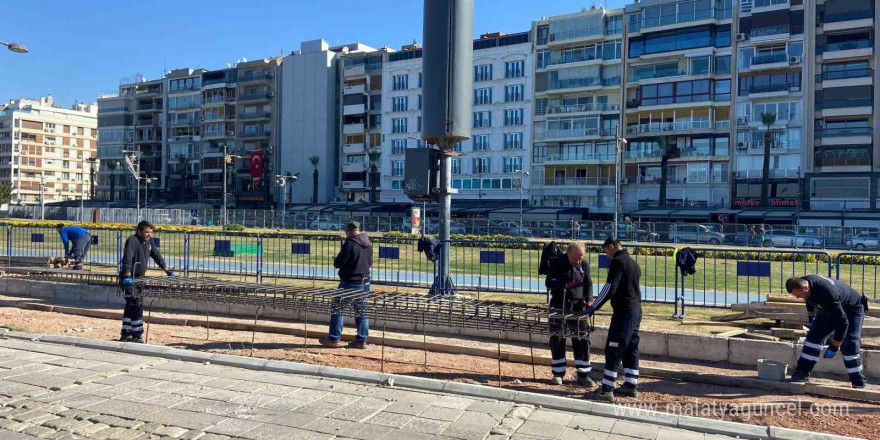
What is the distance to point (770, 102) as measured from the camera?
193 ft

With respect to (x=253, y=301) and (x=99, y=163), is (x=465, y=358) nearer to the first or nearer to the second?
(x=253, y=301)

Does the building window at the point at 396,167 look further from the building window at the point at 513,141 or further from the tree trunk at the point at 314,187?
the building window at the point at 513,141

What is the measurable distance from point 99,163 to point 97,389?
11046 cm

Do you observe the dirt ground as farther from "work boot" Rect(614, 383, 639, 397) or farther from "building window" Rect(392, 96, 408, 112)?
"building window" Rect(392, 96, 408, 112)

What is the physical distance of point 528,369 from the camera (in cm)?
885

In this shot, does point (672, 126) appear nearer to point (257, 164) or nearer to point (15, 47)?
point (257, 164)

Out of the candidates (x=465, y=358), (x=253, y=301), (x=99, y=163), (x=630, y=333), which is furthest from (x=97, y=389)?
(x=99, y=163)

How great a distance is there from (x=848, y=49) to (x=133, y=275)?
5971 cm

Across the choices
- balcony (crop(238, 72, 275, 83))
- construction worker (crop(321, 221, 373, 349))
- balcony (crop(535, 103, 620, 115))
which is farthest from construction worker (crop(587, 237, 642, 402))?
balcony (crop(238, 72, 275, 83))

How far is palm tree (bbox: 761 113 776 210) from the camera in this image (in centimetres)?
5650

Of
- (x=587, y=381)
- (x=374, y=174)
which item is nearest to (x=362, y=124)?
(x=374, y=174)

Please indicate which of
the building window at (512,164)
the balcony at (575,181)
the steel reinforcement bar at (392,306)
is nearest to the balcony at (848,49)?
the balcony at (575,181)

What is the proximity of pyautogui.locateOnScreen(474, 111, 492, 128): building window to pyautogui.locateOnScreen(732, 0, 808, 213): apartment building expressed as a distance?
80.5ft

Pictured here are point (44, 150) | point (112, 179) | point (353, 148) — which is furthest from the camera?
point (44, 150)
